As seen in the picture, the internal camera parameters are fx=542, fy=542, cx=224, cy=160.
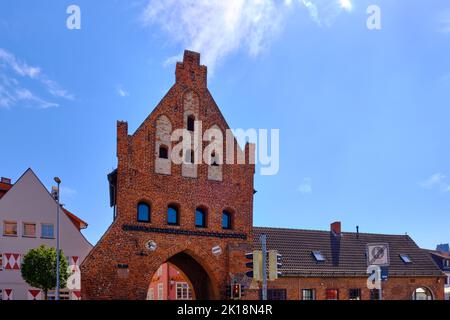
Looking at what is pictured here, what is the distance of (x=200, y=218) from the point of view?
101 ft

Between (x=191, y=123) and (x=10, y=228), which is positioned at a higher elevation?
(x=191, y=123)

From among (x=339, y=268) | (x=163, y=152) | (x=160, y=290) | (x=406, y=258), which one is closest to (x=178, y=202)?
(x=163, y=152)

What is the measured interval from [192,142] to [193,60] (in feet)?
16.6

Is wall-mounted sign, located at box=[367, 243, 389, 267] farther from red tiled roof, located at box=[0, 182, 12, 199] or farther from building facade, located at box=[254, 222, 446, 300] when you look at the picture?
red tiled roof, located at box=[0, 182, 12, 199]

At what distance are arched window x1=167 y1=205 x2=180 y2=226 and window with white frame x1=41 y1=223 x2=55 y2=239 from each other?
43.6 ft

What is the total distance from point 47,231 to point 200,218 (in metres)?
14.1

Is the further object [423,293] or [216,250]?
[423,293]

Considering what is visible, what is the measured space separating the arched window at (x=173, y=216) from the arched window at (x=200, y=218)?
45.5 inches

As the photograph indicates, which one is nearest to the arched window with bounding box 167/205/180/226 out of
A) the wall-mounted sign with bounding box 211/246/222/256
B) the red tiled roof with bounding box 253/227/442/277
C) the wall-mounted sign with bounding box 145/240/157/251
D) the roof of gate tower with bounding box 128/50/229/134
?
the wall-mounted sign with bounding box 145/240/157/251

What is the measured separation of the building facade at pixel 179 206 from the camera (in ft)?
91.6

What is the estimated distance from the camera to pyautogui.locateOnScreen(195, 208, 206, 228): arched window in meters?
30.4

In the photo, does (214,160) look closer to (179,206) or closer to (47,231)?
(179,206)

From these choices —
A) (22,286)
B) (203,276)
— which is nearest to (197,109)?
(203,276)

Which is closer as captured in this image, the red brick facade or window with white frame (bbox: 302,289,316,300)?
the red brick facade
